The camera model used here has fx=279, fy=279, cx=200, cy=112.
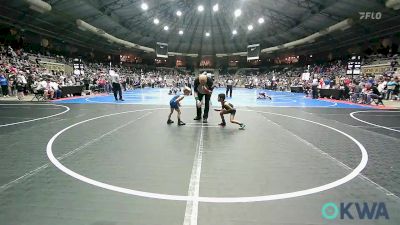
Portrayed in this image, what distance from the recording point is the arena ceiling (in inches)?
1048

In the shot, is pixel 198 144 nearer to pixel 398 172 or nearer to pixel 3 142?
pixel 398 172

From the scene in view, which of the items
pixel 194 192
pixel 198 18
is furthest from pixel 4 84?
pixel 198 18

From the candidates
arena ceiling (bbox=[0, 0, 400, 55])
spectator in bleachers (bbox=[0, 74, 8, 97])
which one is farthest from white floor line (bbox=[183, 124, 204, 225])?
arena ceiling (bbox=[0, 0, 400, 55])

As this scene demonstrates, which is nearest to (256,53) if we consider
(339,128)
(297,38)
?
(297,38)

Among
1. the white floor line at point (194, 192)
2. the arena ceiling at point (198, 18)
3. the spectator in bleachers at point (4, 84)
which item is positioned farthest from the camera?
the arena ceiling at point (198, 18)

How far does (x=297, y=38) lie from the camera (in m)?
44.1

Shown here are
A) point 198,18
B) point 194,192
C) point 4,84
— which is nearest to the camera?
point 194,192

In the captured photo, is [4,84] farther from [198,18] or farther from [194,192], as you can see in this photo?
[198,18]

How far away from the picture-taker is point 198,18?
4788 centimetres

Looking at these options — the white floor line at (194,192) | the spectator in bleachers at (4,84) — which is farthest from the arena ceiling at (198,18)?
the white floor line at (194,192)

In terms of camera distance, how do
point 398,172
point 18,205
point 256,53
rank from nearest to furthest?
point 18,205 < point 398,172 < point 256,53

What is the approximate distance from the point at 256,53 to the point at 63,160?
41014mm

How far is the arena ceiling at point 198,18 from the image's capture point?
26631mm

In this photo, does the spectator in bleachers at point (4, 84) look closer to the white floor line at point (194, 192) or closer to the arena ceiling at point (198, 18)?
the arena ceiling at point (198, 18)
